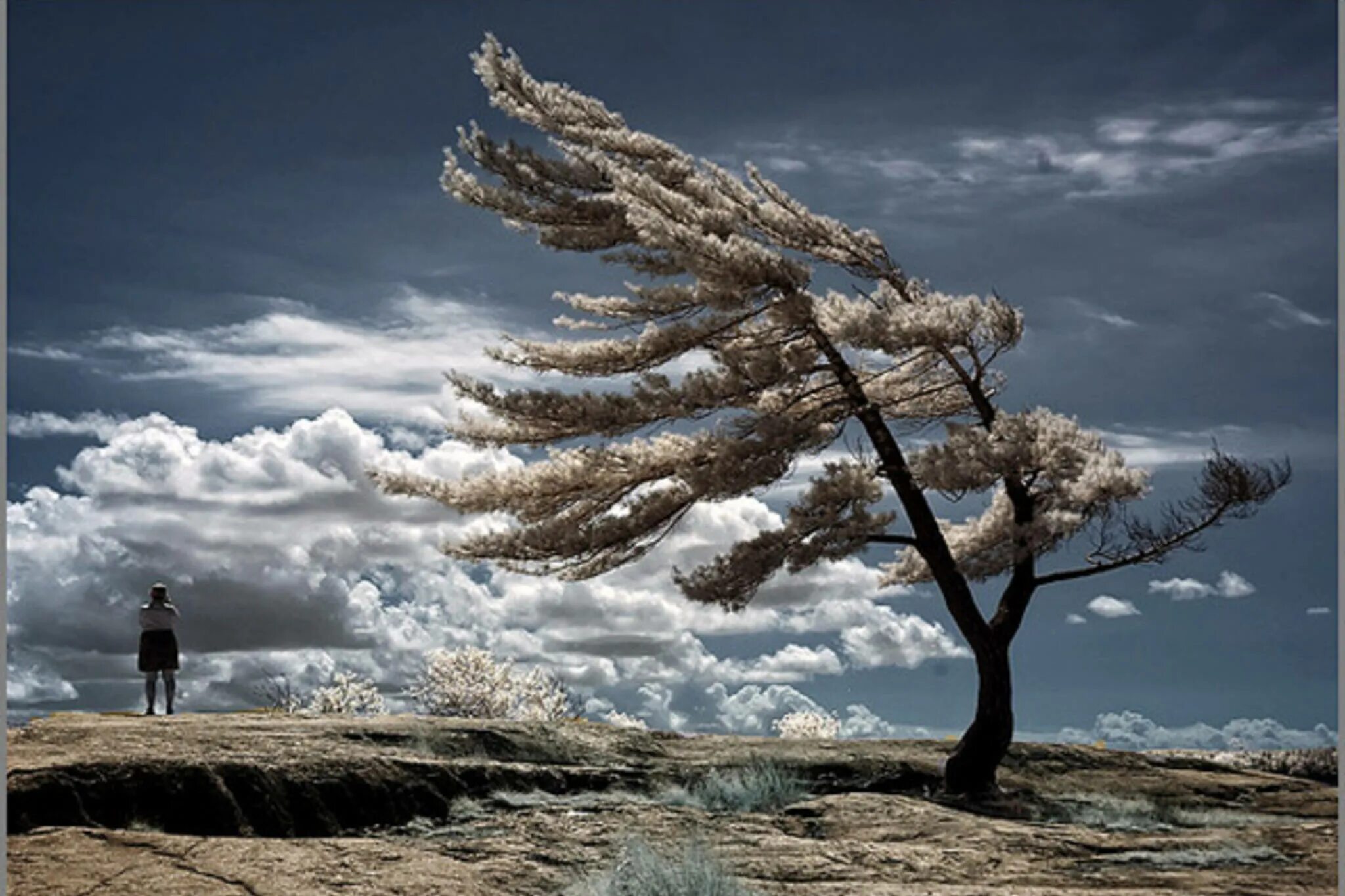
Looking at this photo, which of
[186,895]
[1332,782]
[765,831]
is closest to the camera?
[186,895]

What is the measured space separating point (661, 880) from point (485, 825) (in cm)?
258

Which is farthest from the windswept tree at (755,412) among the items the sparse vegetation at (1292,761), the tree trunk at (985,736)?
the sparse vegetation at (1292,761)

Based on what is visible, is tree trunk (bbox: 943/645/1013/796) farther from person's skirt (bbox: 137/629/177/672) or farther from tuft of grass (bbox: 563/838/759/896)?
person's skirt (bbox: 137/629/177/672)

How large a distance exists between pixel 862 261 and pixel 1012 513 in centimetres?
279

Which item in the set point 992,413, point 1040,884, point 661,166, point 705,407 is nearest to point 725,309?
point 705,407

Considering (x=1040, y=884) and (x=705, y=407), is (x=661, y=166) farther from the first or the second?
(x=1040, y=884)

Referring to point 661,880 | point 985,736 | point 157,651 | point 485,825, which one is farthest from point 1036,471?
point 157,651

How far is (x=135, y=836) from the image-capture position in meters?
6.71

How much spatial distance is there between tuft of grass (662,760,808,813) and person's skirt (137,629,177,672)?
19.5 feet

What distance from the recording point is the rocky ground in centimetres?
623

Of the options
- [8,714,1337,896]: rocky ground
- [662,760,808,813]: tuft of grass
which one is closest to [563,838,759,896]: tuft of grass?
[8,714,1337,896]: rocky ground

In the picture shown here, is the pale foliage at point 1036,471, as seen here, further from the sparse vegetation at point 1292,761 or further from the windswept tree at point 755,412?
the sparse vegetation at point 1292,761

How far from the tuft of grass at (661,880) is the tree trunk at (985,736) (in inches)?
245

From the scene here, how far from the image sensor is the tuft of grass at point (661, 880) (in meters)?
5.55
